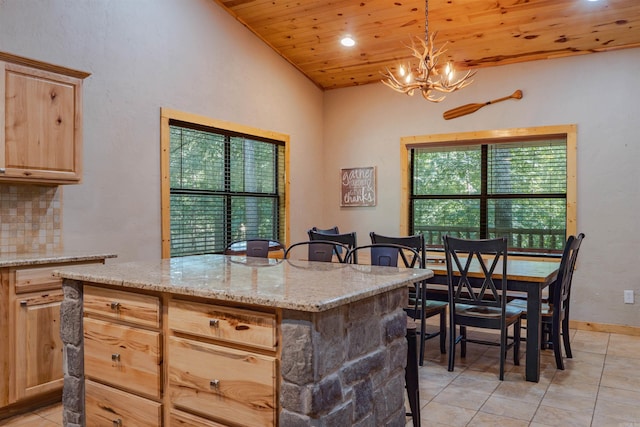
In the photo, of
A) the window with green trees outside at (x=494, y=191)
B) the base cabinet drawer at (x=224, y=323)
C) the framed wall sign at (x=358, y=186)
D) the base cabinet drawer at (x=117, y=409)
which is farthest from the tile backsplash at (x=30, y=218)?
the window with green trees outside at (x=494, y=191)

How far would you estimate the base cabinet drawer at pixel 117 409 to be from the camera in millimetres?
2041

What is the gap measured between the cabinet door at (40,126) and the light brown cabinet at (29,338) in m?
0.63

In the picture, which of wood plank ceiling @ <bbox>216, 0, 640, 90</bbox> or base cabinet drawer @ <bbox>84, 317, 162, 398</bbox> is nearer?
base cabinet drawer @ <bbox>84, 317, 162, 398</bbox>

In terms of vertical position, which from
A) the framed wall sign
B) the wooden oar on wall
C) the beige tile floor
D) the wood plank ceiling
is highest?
the wood plank ceiling

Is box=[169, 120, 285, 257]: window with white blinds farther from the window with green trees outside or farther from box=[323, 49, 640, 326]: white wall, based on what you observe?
box=[323, 49, 640, 326]: white wall

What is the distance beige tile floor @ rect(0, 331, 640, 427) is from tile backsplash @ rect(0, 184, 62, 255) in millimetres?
1080

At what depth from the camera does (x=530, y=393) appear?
10.4 ft

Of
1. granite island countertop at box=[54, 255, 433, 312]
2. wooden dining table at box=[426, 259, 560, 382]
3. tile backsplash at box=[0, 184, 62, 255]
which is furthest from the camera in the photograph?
wooden dining table at box=[426, 259, 560, 382]

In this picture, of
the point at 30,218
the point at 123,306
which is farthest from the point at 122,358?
the point at 30,218

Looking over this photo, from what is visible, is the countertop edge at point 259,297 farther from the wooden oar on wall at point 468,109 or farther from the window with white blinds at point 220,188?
the wooden oar on wall at point 468,109

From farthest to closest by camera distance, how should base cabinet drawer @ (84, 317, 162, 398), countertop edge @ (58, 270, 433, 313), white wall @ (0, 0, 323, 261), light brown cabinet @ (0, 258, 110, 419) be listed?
white wall @ (0, 0, 323, 261) < light brown cabinet @ (0, 258, 110, 419) < base cabinet drawer @ (84, 317, 162, 398) < countertop edge @ (58, 270, 433, 313)

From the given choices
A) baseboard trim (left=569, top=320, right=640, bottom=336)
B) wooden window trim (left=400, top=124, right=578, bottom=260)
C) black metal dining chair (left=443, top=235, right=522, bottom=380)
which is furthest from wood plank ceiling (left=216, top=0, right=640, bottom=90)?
baseboard trim (left=569, top=320, right=640, bottom=336)

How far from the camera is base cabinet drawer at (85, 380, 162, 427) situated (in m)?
2.04

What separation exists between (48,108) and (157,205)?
4.04ft
